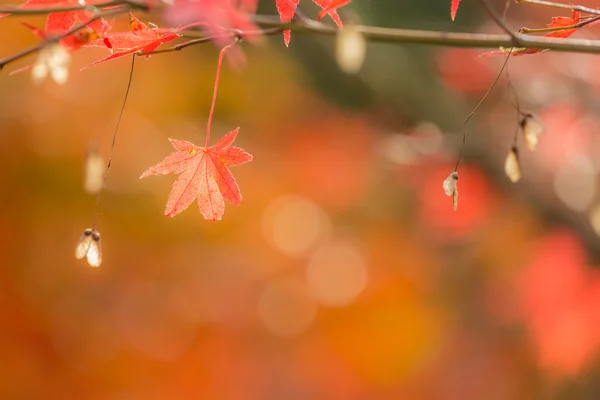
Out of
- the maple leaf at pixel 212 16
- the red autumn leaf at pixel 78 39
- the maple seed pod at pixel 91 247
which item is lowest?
the maple seed pod at pixel 91 247

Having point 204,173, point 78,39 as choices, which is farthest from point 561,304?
point 78,39

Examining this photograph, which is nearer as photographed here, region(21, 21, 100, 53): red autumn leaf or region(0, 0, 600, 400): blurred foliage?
region(21, 21, 100, 53): red autumn leaf

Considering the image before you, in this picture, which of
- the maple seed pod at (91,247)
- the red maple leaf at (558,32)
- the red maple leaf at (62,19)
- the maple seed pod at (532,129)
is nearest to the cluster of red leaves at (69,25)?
the red maple leaf at (62,19)

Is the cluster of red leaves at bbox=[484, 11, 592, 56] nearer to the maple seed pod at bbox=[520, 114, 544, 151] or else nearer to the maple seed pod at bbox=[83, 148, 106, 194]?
the maple seed pod at bbox=[520, 114, 544, 151]

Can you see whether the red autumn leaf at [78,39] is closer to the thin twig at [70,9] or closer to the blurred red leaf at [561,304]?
the thin twig at [70,9]

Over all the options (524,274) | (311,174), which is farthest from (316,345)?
→ (524,274)

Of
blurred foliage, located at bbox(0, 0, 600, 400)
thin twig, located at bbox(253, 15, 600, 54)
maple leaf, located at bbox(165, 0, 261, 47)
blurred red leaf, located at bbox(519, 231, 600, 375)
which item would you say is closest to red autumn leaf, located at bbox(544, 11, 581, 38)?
thin twig, located at bbox(253, 15, 600, 54)

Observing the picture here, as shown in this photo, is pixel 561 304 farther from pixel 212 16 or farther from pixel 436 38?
Result: pixel 212 16

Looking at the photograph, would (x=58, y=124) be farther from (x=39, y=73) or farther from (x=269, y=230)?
(x=39, y=73)
